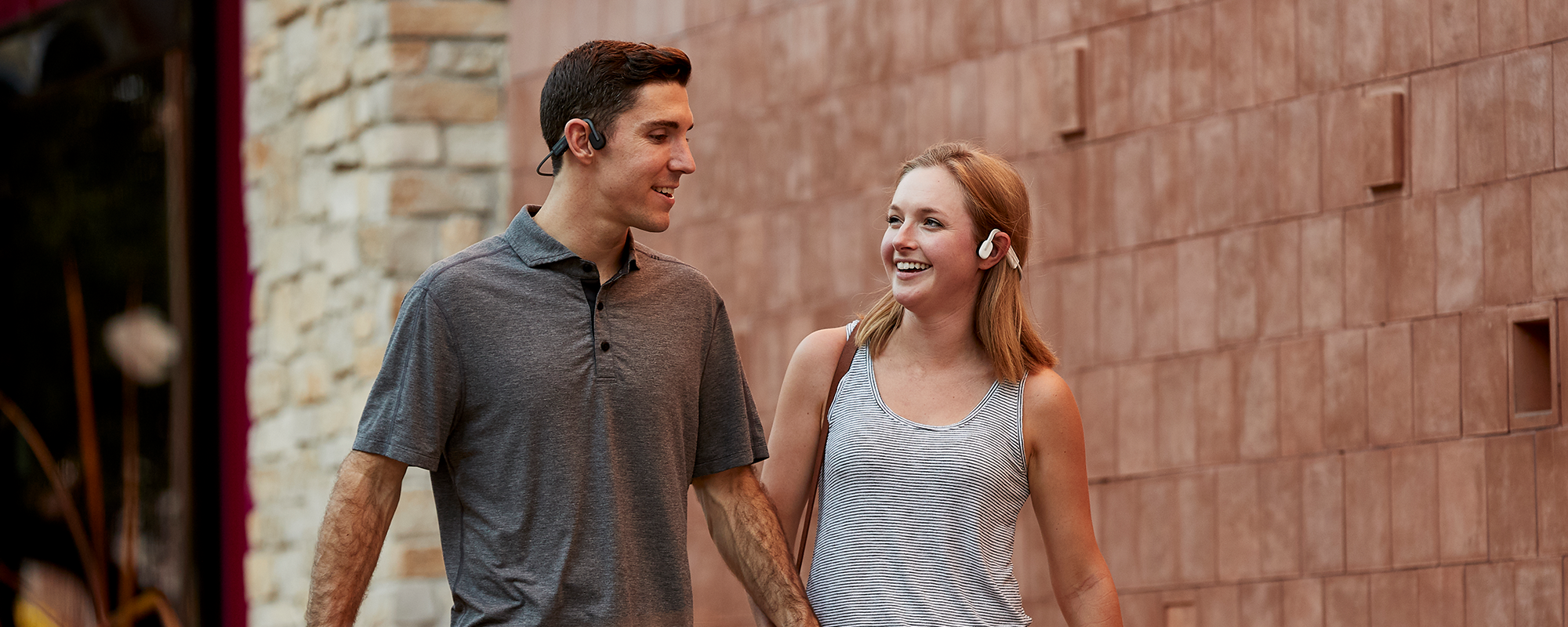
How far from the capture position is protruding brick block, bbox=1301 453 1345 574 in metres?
4.63

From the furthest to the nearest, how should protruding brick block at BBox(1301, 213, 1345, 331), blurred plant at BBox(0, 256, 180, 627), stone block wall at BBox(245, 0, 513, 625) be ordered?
blurred plant at BBox(0, 256, 180, 627)
stone block wall at BBox(245, 0, 513, 625)
protruding brick block at BBox(1301, 213, 1345, 331)

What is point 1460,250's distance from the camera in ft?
14.5

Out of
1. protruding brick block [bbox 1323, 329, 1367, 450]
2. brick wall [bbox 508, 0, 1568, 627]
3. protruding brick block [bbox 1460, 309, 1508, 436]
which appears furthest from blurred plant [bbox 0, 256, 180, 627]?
protruding brick block [bbox 1460, 309, 1508, 436]

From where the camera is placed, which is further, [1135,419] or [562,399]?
[1135,419]

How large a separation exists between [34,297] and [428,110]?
3.00 meters

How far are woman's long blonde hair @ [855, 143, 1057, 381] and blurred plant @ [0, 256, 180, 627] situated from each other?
5.85 m

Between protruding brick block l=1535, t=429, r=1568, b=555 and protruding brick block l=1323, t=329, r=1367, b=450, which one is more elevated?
protruding brick block l=1323, t=329, r=1367, b=450

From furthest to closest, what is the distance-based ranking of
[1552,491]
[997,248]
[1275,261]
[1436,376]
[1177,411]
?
1. [1177,411]
2. [1275,261]
3. [1436,376]
4. [1552,491]
5. [997,248]

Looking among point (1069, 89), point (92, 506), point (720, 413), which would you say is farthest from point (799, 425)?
point (92, 506)

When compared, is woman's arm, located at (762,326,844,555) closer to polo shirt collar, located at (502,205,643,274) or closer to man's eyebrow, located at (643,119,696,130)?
polo shirt collar, located at (502,205,643,274)

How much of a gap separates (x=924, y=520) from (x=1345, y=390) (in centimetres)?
158

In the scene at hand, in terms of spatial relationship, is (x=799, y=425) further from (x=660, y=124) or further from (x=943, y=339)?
(x=660, y=124)

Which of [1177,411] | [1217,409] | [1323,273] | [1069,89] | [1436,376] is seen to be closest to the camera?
[1436,376]

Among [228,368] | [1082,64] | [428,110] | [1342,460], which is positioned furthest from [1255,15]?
[228,368]
